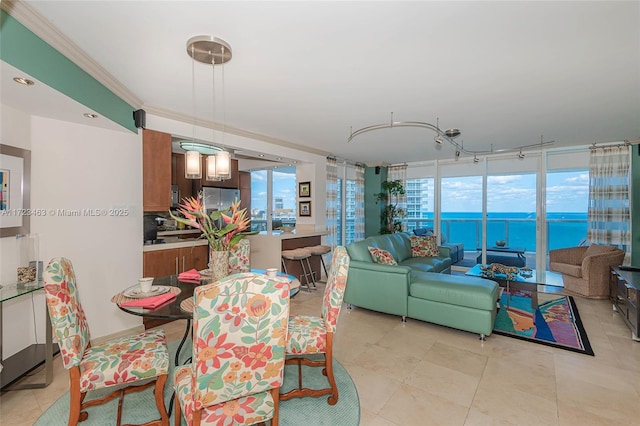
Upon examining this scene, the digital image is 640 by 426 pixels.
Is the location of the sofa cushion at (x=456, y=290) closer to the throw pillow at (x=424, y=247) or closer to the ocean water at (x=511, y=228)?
the throw pillow at (x=424, y=247)

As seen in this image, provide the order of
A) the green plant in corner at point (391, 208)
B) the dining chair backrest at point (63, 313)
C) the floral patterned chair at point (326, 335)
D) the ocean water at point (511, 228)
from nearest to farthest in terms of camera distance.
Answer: the dining chair backrest at point (63, 313) → the floral patterned chair at point (326, 335) → the ocean water at point (511, 228) → the green plant in corner at point (391, 208)

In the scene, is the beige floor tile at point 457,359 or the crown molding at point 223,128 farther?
the crown molding at point 223,128

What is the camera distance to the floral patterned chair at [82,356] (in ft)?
5.44

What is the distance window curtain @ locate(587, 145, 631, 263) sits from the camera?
500cm

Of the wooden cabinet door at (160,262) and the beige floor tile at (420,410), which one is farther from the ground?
the wooden cabinet door at (160,262)

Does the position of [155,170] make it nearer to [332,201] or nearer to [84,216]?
[84,216]

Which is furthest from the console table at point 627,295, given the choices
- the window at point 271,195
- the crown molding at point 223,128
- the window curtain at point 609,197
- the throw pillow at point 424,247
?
the window at point 271,195

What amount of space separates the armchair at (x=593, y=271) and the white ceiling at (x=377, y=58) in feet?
6.24

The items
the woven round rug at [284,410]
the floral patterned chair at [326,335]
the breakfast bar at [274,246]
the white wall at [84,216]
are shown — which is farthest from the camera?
the breakfast bar at [274,246]

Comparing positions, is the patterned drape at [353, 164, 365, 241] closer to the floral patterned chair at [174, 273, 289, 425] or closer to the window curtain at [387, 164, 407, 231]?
the window curtain at [387, 164, 407, 231]

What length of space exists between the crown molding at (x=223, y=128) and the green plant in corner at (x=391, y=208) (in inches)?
93.8

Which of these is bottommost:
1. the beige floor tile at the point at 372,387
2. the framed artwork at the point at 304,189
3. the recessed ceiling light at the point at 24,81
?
the beige floor tile at the point at 372,387

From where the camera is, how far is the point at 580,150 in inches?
215

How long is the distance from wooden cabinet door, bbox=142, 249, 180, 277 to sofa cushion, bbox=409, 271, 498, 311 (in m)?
2.95
